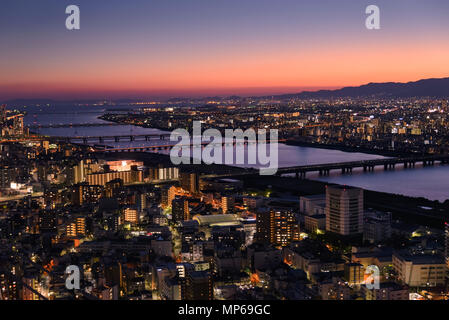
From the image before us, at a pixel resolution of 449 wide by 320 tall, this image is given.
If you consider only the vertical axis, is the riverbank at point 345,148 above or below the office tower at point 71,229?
above

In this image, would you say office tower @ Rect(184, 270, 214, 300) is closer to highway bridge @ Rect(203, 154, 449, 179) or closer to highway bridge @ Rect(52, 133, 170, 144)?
highway bridge @ Rect(203, 154, 449, 179)

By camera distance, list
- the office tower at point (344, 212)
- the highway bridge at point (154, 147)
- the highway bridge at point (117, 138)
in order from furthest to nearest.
Result: the highway bridge at point (117, 138) < the highway bridge at point (154, 147) < the office tower at point (344, 212)

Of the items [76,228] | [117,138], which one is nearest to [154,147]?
[117,138]

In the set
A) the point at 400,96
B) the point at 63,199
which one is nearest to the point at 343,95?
the point at 400,96

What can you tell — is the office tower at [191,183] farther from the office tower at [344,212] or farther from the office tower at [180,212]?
the office tower at [344,212]

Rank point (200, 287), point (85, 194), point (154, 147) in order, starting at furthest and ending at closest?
point (154, 147) → point (85, 194) → point (200, 287)

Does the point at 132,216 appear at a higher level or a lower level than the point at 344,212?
lower

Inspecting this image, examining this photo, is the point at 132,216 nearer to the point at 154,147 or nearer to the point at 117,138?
the point at 154,147

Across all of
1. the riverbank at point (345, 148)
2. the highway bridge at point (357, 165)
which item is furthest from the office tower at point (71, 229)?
the riverbank at point (345, 148)
